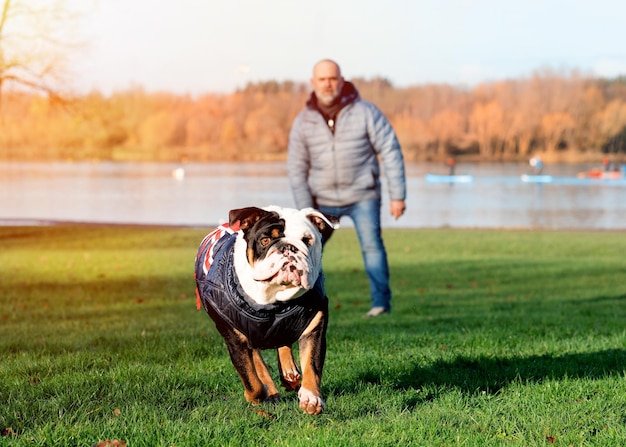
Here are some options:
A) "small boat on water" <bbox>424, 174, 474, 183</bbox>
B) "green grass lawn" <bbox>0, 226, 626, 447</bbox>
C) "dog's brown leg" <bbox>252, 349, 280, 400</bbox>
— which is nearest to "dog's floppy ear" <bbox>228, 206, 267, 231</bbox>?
"dog's brown leg" <bbox>252, 349, 280, 400</bbox>

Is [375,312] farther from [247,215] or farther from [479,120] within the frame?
[479,120]

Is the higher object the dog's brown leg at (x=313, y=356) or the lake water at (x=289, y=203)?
the dog's brown leg at (x=313, y=356)

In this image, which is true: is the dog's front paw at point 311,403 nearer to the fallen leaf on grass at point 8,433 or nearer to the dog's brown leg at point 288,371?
the dog's brown leg at point 288,371

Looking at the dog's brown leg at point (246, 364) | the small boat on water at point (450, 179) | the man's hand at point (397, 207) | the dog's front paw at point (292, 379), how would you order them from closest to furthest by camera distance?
1. the dog's brown leg at point (246, 364)
2. the dog's front paw at point (292, 379)
3. the man's hand at point (397, 207)
4. the small boat on water at point (450, 179)

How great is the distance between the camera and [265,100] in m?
146

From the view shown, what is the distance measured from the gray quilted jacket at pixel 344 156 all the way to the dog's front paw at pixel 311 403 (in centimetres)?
485

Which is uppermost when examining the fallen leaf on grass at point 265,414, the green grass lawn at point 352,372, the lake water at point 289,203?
the fallen leaf on grass at point 265,414

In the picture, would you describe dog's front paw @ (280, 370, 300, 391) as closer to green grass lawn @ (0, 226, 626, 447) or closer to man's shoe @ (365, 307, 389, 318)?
green grass lawn @ (0, 226, 626, 447)

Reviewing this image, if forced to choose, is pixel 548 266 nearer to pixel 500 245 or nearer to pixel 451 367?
pixel 500 245

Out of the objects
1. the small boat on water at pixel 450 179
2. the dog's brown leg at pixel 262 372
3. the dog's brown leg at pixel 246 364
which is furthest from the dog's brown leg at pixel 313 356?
the small boat on water at pixel 450 179

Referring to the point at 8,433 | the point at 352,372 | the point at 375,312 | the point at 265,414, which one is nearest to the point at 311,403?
the point at 265,414

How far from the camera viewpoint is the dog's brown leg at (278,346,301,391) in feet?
17.6

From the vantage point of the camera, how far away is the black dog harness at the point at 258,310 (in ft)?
15.3

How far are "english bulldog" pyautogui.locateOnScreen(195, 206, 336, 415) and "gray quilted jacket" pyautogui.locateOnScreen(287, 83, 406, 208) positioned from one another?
173 inches
